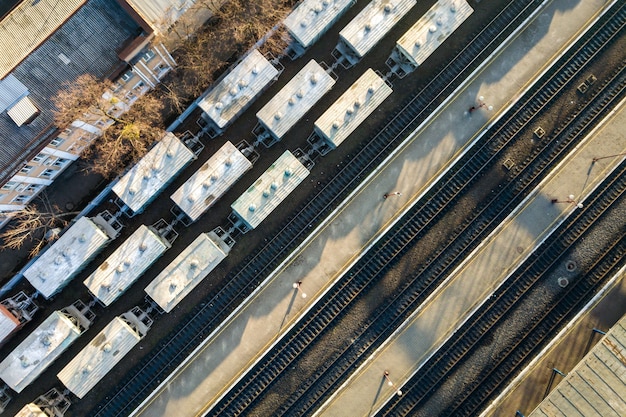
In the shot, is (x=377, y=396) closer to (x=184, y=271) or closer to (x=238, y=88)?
(x=184, y=271)

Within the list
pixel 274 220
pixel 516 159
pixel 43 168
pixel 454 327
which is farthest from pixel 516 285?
pixel 43 168

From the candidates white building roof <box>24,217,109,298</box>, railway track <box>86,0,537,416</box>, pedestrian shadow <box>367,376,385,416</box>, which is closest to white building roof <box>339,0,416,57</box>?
railway track <box>86,0,537,416</box>

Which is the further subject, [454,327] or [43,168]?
[454,327]

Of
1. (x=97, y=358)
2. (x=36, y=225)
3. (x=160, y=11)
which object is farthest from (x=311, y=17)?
(x=97, y=358)

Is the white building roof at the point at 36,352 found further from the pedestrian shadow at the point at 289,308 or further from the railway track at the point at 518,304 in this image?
the railway track at the point at 518,304

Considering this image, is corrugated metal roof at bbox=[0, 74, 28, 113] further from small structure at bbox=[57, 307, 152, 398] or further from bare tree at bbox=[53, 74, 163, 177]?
small structure at bbox=[57, 307, 152, 398]

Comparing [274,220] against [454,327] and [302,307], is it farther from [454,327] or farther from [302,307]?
[454,327]
